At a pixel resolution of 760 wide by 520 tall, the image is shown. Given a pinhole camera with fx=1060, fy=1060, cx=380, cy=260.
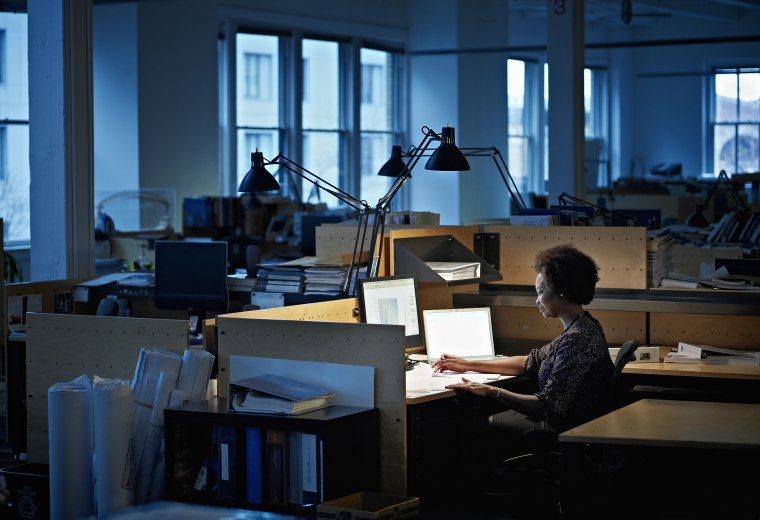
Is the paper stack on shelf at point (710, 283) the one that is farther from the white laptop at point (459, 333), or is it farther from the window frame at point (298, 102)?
the window frame at point (298, 102)

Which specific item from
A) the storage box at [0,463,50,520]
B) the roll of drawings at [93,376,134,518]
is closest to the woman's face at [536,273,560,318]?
the roll of drawings at [93,376,134,518]

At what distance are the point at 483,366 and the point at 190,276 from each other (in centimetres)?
181

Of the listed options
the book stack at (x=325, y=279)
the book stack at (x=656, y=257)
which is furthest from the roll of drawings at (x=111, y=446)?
the book stack at (x=656, y=257)

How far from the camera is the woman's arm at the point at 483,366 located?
448 centimetres

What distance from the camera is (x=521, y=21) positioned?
53.6 ft

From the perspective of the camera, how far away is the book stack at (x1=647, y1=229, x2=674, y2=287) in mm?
5074

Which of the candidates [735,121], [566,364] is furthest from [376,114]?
[566,364]

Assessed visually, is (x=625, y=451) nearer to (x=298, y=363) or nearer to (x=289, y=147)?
(x=298, y=363)

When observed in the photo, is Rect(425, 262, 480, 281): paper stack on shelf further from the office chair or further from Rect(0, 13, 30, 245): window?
Rect(0, 13, 30, 245): window

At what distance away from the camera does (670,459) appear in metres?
4.41

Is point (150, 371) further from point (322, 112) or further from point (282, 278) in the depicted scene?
point (322, 112)

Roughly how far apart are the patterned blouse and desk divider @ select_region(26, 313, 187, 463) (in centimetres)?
141

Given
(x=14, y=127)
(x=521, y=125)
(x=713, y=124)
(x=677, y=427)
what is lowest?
(x=677, y=427)

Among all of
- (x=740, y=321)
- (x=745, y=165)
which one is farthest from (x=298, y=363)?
(x=745, y=165)
